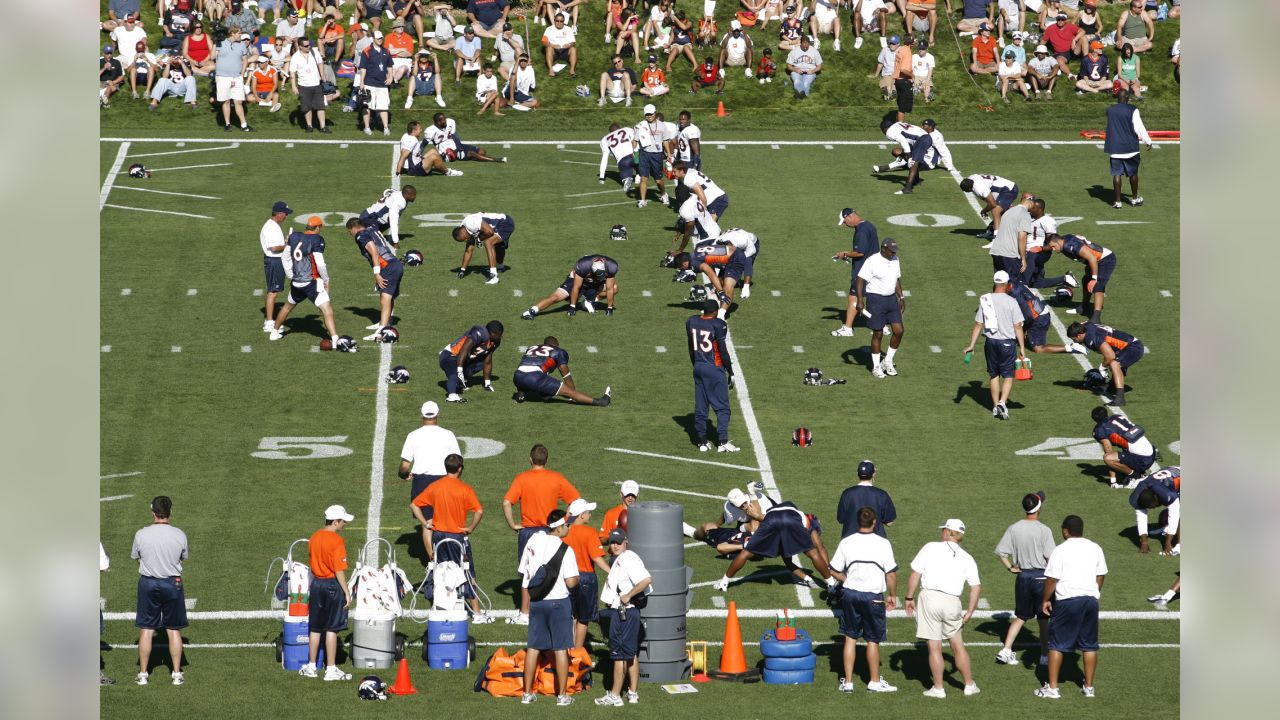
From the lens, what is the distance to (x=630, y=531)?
1461 cm

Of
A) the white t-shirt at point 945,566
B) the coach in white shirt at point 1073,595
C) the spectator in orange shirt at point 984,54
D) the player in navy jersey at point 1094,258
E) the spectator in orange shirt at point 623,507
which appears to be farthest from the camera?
the spectator in orange shirt at point 984,54

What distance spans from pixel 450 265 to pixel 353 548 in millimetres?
11716

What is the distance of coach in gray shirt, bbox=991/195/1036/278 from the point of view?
1057 inches

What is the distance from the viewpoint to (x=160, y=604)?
47.4ft

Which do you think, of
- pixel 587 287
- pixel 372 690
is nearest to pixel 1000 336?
pixel 587 287

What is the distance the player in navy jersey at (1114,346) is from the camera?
23.4 meters

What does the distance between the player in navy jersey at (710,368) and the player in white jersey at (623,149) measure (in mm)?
12762

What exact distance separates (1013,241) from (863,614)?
45.3 feet

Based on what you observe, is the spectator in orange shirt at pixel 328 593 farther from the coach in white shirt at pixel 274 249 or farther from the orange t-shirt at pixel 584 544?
the coach in white shirt at pixel 274 249

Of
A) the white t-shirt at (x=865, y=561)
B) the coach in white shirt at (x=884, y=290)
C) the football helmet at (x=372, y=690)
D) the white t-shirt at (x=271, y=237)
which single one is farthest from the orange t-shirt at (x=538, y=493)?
the white t-shirt at (x=271, y=237)

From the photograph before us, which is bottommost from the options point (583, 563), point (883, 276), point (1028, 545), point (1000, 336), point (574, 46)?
point (583, 563)

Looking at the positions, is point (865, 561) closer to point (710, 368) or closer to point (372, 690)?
point (372, 690)
